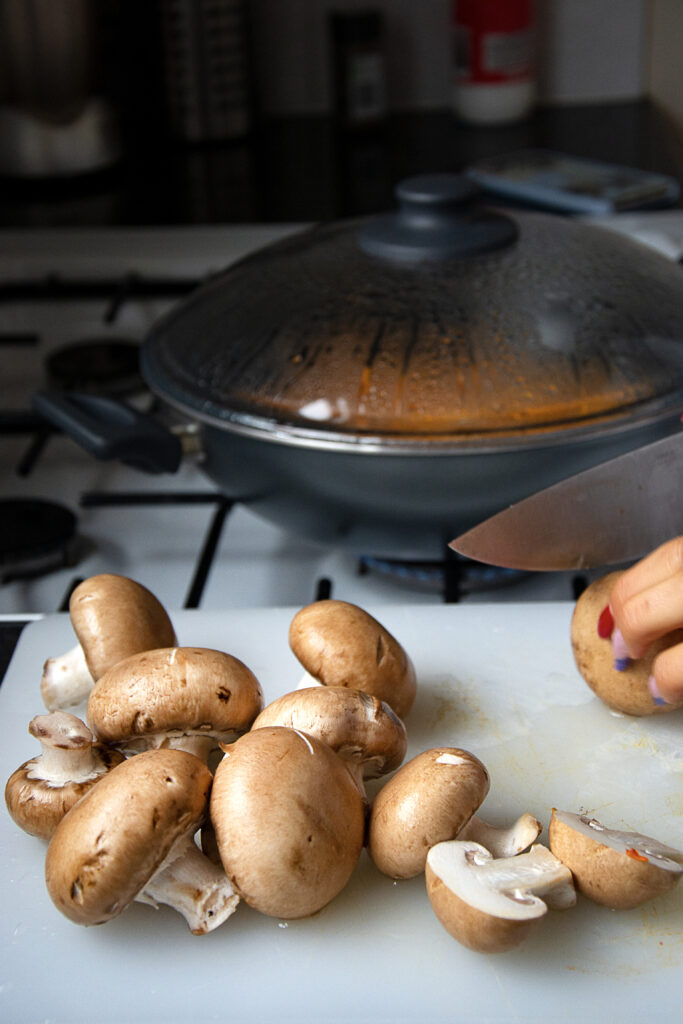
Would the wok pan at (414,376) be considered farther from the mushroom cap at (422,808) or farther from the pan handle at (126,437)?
the mushroom cap at (422,808)

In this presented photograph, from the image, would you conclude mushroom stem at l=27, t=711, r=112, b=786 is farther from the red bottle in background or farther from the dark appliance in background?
the red bottle in background

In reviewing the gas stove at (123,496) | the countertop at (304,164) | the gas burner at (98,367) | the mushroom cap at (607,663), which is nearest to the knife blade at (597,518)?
the mushroom cap at (607,663)

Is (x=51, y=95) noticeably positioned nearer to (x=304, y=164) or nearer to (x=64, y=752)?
(x=304, y=164)

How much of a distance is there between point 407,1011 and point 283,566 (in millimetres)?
511

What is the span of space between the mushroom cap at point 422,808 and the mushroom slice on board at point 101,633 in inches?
6.9

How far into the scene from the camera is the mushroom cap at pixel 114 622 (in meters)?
0.60

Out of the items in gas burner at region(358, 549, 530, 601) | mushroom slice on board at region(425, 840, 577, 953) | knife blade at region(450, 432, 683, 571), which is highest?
knife blade at region(450, 432, 683, 571)

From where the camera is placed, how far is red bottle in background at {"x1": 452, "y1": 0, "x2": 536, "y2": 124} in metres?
1.54

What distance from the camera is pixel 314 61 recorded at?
1743 mm

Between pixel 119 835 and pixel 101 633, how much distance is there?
0.17 meters

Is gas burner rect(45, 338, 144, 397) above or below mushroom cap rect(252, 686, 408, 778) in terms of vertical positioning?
below

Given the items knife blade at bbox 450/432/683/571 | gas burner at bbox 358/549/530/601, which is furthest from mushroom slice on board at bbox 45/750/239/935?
gas burner at bbox 358/549/530/601

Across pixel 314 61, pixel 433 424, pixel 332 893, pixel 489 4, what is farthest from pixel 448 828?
pixel 314 61

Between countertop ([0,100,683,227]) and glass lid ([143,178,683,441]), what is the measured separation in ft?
1.77
